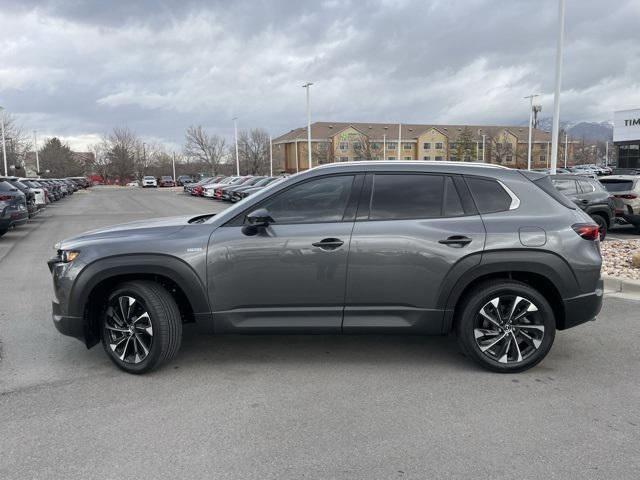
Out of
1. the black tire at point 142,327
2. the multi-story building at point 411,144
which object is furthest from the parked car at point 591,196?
the multi-story building at point 411,144

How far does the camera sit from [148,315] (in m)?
4.18

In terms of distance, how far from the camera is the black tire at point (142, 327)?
13.7 feet

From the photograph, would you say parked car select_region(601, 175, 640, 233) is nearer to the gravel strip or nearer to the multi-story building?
the gravel strip

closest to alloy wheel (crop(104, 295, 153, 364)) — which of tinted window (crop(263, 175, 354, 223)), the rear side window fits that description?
tinted window (crop(263, 175, 354, 223))

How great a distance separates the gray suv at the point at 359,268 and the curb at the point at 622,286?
10.1ft

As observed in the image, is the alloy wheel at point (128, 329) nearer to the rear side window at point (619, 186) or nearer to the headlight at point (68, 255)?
the headlight at point (68, 255)

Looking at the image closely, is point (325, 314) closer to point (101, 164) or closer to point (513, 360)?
point (513, 360)

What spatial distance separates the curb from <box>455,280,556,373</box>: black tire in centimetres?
338

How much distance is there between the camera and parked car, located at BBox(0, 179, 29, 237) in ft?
41.6

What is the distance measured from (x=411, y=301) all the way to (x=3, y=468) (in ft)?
9.67

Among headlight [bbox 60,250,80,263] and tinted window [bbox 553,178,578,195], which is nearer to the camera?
headlight [bbox 60,250,80,263]

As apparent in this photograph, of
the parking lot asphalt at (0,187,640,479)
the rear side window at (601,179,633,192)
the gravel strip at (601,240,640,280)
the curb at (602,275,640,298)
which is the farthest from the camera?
the rear side window at (601,179,633,192)

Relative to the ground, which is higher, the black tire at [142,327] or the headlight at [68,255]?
the headlight at [68,255]

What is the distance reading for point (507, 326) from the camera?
13.7 ft
